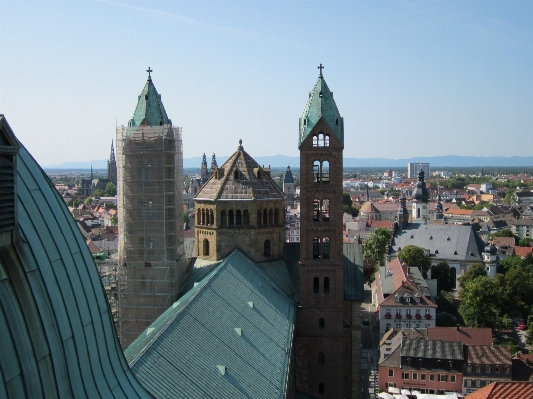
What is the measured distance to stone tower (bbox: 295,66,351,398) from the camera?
137ft

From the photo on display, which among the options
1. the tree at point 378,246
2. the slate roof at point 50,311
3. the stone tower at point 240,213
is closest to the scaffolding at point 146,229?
the stone tower at point 240,213

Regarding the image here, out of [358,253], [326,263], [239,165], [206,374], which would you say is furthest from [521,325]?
[206,374]

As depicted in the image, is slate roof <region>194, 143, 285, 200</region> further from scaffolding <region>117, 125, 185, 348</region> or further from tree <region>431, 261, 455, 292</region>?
tree <region>431, 261, 455, 292</region>

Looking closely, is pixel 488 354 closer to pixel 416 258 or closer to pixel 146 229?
pixel 146 229

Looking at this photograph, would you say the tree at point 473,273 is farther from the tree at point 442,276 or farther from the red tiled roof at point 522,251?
the red tiled roof at point 522,251

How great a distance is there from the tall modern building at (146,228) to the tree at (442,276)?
2666 inches

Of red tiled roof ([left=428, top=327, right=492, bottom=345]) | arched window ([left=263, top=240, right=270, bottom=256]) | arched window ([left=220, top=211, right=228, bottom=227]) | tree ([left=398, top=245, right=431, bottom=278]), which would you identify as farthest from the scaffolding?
tree ([left=398, top=245, right=431, bottom=278])

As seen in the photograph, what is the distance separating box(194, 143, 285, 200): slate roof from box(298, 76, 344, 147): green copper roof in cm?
486

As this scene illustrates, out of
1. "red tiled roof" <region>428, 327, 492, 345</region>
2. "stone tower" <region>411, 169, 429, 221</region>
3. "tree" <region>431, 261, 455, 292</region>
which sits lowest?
"tree" <region>431, 261, 455, 292</region>

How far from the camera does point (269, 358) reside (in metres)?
29.1

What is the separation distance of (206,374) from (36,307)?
38.7 ft

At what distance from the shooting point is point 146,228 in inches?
1590

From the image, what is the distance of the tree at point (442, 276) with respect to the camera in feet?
325

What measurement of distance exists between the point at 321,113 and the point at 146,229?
45.9 ft
